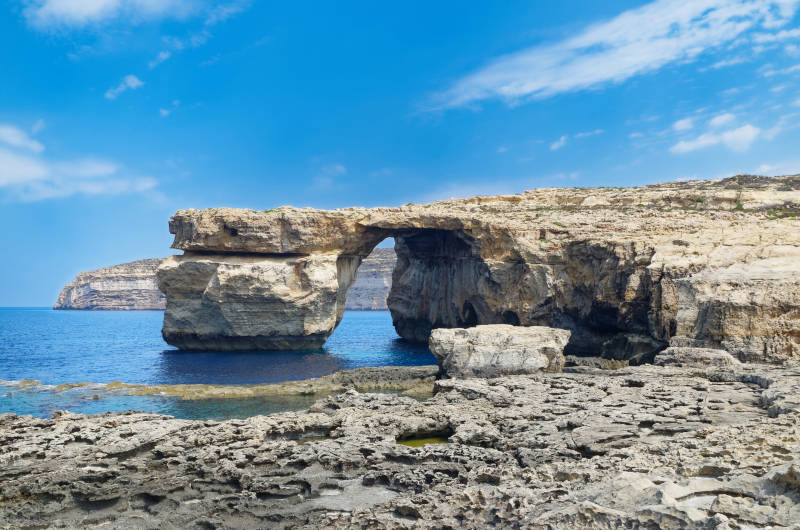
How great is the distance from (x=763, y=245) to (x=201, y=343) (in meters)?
35.2

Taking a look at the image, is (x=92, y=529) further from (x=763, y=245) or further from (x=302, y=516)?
(x=763, y=245)

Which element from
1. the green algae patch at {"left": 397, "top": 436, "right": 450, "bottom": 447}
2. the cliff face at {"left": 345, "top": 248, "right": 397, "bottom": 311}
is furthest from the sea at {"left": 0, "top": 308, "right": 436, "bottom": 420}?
the cliff face at {"left": 345, "top": 248, "right": 397, "bottom": 311}

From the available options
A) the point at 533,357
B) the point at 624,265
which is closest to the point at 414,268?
the point at 624,265

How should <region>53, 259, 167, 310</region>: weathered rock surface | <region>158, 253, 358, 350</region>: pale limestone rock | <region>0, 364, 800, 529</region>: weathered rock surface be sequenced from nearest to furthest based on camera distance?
1. <region>0, 364, 800, 529</region>: weathered rock surface
2. <region>158, 253, 358, 350</region>: pale limestone rock
3. <region>53, 259, 167, 310</region>: weathered rock surface

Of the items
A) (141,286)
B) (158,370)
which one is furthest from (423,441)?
(141,286)

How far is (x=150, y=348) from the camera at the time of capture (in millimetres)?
50531

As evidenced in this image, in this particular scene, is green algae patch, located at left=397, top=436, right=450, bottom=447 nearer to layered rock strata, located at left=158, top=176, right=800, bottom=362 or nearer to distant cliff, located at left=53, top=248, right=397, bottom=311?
layered rock strata, located at left=158, top=176, right=800, bottom=362

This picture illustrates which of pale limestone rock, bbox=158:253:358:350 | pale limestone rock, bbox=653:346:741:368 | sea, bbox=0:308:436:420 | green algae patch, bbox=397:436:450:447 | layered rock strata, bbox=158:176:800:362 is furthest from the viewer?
pale limestone rock, bbox=158:253:358:350

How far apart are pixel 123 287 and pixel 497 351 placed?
142587 millimetres

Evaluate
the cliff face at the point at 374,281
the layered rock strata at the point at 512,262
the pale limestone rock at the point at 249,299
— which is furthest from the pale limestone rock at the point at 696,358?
the cliff face at the point at 374,281

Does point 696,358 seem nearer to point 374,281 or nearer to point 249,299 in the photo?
point 249,299

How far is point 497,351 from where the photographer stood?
2481 cm

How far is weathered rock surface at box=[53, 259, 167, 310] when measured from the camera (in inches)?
5704

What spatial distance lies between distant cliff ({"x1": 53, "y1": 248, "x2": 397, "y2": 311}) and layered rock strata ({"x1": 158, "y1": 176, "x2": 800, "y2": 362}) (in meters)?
93.4
